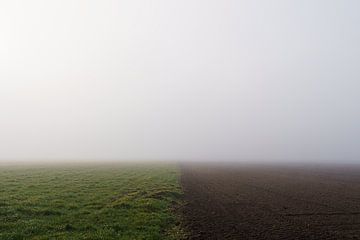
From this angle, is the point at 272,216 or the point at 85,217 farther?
the point at 272,216

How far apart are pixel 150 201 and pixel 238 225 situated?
9.95 metres

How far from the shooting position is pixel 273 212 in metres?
24.1

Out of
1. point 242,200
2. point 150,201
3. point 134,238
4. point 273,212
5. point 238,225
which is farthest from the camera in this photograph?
point 242,200

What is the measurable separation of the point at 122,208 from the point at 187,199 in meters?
8.62

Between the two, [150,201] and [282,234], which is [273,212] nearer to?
[282,234]

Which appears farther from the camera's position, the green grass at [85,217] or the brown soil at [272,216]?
the brown soil at [272,216]

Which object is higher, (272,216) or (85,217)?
(85,217)

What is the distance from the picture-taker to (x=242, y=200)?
30297 millimetres

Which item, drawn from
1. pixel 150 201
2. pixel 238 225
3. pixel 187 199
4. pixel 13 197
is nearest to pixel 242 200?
pixel 187 199

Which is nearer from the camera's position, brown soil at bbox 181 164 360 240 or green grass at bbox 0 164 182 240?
green grass at bbox 0 164 182 240

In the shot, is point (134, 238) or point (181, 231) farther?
point (181, 231)

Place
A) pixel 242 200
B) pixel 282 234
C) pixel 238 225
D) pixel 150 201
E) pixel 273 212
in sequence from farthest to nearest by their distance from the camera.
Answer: pixel 242 200 < pixel 150 201 < pixel 273 212 < pixel 238 225 < pixel 282 234

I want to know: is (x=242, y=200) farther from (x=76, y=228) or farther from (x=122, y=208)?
(x=76, y=228)

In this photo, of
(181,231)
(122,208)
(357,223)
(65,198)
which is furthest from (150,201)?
(357,223)
